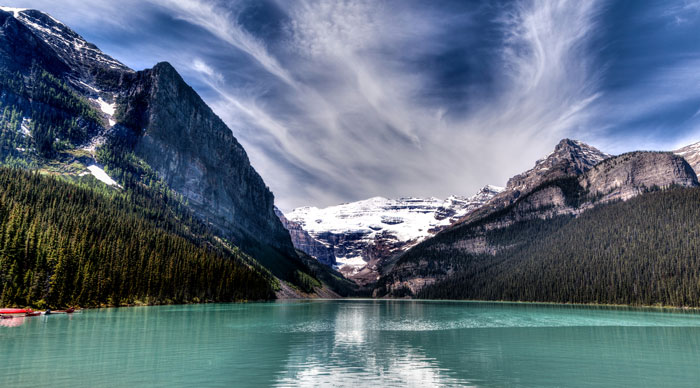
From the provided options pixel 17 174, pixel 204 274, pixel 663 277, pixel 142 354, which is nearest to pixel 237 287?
pixel 204 274

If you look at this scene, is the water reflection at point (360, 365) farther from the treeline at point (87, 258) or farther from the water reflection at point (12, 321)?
the treeline at point (87, 258)

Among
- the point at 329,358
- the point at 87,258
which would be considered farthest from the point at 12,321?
the point at 329,358

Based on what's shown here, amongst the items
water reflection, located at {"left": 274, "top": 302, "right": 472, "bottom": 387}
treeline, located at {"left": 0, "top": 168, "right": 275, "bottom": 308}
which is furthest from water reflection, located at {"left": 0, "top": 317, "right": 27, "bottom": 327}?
water reflection, located at {"left": 274, "top": 302, "right": 472, "bottom": 387}

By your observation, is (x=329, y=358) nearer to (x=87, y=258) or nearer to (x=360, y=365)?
(x=360, y=365)

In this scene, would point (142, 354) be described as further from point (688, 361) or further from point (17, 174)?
point (17, 174)

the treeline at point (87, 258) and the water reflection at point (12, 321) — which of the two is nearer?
the water reflection at point (12, 321)

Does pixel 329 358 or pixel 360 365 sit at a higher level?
pixel 360 365

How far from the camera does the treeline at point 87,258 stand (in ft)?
282

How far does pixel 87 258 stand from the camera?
104562mm

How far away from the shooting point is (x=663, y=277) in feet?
544

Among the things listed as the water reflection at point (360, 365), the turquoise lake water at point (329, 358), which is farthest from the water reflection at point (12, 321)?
the water reflection at point (360, 365)

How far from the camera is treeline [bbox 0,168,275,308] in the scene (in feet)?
282

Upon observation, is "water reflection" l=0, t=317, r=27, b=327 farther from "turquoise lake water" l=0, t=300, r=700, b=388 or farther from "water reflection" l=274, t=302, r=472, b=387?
"water reflection" l=274, t=302, r=472, b=387

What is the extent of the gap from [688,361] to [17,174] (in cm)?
19122
